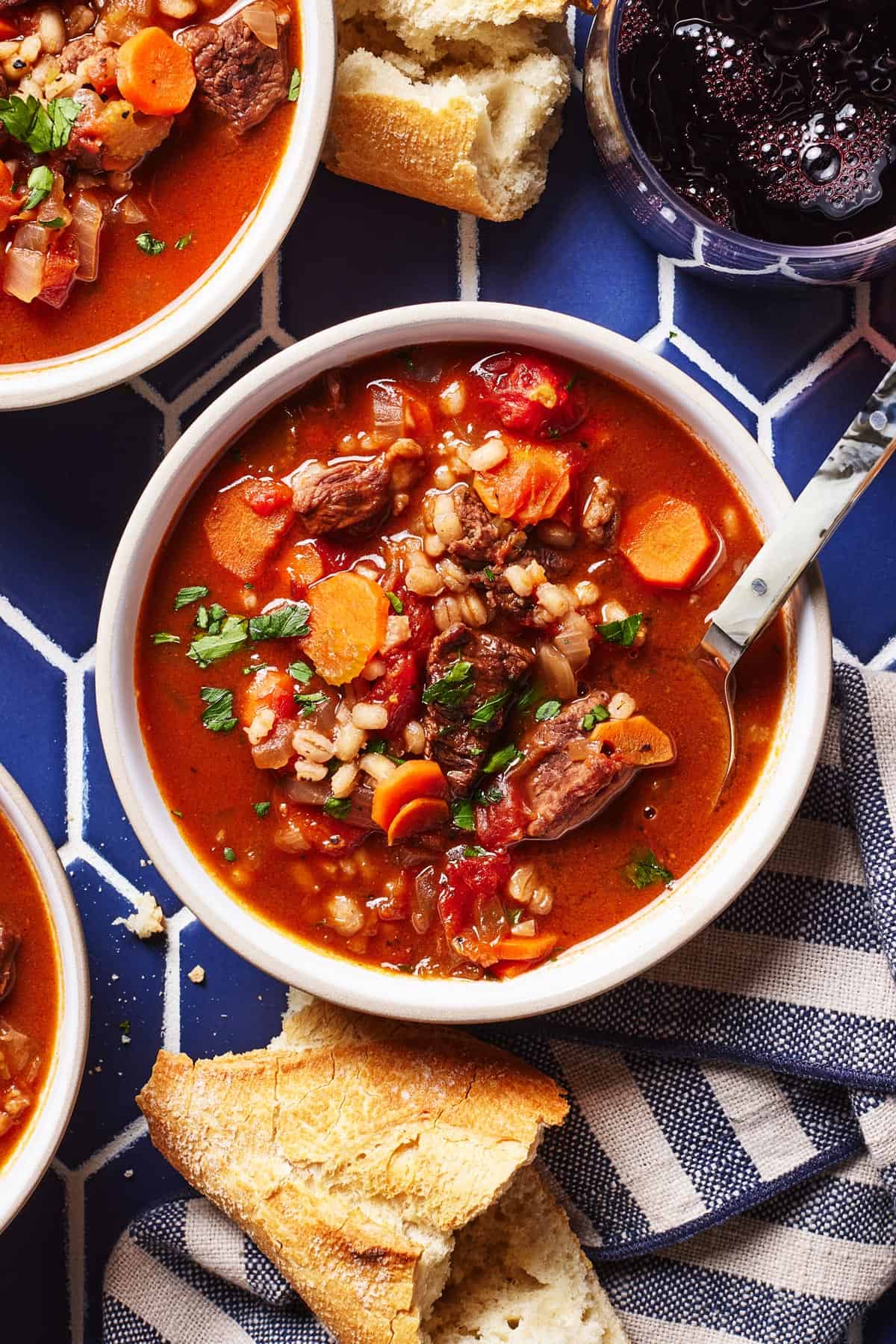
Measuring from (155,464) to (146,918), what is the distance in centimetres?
121

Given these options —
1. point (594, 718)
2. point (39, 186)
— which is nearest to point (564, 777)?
point (594, 718)

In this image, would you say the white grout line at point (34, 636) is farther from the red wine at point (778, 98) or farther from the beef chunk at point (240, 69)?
the red wine at point (778, 98)

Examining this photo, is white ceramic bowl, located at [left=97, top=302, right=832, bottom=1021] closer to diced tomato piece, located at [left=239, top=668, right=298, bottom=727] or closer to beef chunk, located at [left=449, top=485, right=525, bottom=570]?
diced tomato piece, located at [left=239, top=668, right=298, bottom=727]

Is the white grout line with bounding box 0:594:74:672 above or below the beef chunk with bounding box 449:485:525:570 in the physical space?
below

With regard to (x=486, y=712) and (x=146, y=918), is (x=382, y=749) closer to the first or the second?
(x=486, y=712)

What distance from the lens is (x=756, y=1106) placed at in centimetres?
315

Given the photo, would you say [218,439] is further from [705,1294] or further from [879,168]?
[705,1294]

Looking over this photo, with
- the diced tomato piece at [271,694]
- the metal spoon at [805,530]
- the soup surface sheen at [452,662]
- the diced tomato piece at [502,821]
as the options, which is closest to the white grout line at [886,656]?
the soup surface sheen at [452,662]

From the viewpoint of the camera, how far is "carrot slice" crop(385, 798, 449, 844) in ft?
9.03

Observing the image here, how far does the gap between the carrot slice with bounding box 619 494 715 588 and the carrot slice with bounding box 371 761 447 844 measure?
2.10 ft

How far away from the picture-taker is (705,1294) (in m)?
3.21

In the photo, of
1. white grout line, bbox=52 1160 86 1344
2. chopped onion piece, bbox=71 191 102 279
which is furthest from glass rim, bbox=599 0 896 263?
white grout line, bbox=52 1160 86 1344

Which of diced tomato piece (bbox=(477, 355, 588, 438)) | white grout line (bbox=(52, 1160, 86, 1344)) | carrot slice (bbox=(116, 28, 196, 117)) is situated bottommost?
white grout line (bbox=(52, 1160, 86, 1344))

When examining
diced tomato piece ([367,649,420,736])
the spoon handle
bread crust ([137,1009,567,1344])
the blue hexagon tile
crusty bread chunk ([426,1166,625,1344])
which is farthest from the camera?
the blue hexagon tile
